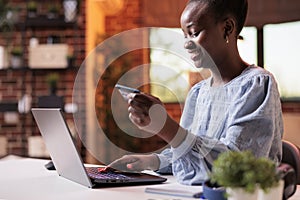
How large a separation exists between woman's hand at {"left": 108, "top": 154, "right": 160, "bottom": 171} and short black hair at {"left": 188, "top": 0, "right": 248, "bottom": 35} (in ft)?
1.67

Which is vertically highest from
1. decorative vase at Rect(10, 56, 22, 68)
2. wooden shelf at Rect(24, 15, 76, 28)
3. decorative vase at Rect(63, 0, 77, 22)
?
decorative vase at Rect(63, 0, 77, 22)

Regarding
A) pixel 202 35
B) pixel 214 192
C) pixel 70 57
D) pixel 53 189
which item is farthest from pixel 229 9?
pixel 70 57

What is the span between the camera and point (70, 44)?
491 cm

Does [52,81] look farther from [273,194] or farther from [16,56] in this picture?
[273,194]

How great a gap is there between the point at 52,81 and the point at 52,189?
133 inches

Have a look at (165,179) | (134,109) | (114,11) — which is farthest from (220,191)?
(114,11)

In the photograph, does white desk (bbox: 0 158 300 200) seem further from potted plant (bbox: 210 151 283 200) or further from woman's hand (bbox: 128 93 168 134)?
potted plant (bbox: 210 151 283 200)

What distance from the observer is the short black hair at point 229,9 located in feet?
5.16

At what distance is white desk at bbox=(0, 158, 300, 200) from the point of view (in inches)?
54.0

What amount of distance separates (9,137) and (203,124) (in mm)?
3623

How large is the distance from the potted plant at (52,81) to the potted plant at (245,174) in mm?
3906

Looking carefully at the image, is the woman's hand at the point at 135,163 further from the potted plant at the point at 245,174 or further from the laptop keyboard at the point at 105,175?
the potted plant at the point at 245,174

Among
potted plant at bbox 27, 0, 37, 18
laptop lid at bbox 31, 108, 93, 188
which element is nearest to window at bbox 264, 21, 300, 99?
potted plant at bbox 27, 0, 37, 18

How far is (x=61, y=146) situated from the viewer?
5.17 ft
